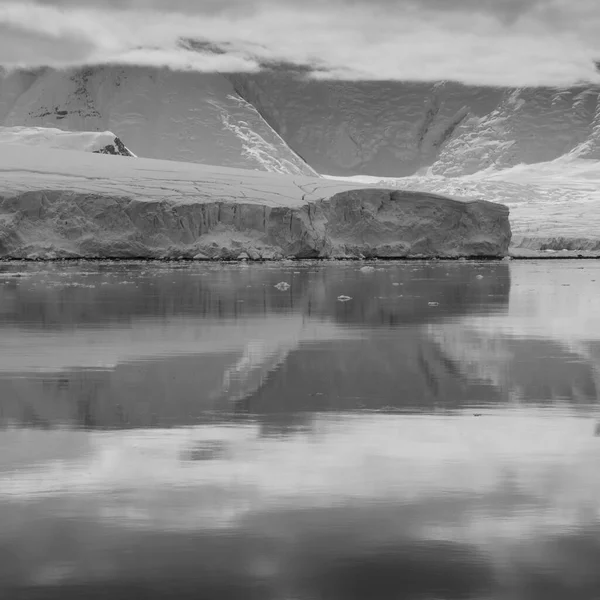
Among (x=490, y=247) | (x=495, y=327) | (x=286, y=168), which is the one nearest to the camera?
(x=495, y=327)

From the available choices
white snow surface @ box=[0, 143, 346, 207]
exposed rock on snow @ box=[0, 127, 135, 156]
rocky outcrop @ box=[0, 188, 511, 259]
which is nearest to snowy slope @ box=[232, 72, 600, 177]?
exposed rock on snow @ box=[0, 127, 135, 156]

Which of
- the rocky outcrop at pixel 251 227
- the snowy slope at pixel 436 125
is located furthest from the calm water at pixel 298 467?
the snowy slope at pixel 436 125

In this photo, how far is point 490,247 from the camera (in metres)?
34.9

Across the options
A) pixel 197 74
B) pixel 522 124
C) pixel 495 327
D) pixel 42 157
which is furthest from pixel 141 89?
pixel 495 327

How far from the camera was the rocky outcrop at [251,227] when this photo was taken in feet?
91.0

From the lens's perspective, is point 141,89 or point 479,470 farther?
point 141,89

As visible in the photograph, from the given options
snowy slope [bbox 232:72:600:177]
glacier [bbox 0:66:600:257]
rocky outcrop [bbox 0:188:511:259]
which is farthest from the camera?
snowy slope [bbox 232:72:600:177]

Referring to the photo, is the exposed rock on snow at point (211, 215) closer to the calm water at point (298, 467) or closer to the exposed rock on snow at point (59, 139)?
the exposed rock on snow at point (59, 139)

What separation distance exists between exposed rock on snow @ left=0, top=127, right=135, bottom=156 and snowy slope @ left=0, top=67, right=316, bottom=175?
20547 millimetres

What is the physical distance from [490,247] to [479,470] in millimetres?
31400

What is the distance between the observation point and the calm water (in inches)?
116

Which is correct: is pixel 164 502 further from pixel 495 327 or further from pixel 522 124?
pixel 522 124

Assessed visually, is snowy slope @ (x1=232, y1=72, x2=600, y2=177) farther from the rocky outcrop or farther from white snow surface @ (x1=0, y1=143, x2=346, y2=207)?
the rocky outcrop

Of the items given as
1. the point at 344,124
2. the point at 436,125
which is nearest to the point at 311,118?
the point at 344,124
